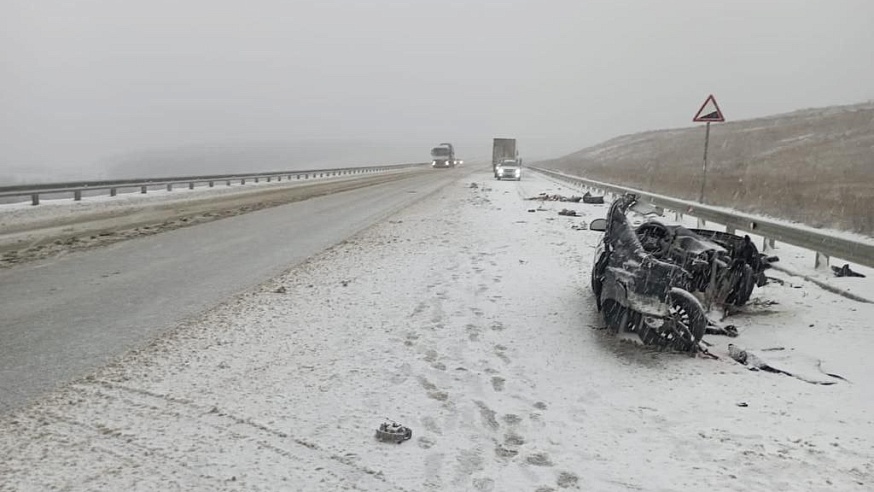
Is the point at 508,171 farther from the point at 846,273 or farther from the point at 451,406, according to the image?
the point at 451,406

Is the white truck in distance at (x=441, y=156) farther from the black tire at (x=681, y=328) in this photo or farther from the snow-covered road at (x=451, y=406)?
the black tire at (x=681, y=328)

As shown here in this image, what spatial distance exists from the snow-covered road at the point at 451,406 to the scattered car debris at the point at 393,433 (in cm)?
5

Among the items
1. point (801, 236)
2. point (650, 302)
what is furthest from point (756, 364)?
point (801, 236)

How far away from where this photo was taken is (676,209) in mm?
13586

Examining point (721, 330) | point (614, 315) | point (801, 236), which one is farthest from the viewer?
point (801, 236)

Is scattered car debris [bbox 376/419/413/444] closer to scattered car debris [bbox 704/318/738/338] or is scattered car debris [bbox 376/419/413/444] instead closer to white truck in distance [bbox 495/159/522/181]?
scattered car debris [bbox 704/318/738/338]

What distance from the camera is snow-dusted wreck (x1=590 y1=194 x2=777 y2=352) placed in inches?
197

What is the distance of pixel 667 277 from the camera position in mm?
4898

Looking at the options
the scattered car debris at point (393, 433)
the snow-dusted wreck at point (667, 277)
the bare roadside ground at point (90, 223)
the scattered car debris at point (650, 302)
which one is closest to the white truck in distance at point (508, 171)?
the bare roadside ground at point (90, 223)

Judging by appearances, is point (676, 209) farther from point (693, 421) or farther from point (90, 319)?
point (90, 319)

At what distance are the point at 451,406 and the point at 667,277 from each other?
7.26 feet

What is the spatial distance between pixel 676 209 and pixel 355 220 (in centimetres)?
802

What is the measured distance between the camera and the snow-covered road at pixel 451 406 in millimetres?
3156

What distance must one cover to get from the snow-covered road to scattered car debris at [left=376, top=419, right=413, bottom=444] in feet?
0.16
